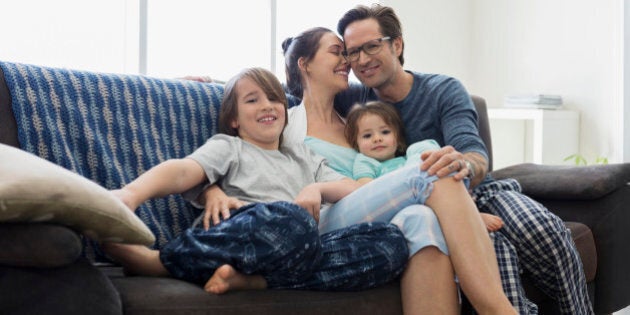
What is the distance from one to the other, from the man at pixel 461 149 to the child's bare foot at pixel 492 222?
0.03 m

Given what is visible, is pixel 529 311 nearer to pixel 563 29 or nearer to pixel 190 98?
pixel 190 98

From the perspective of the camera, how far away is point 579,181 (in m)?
2.26

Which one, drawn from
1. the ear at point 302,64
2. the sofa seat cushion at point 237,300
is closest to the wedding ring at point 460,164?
the sofa seat cushion at point 237,300

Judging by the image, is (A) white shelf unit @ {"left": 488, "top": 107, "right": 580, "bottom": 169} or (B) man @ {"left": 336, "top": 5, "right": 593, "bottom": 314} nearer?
(B) man @ {"left": 336, "top": 5, "right": 593, "bottom": 314}

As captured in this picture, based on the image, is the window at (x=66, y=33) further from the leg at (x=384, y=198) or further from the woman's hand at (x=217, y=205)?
the leg at (x=384, y=198)

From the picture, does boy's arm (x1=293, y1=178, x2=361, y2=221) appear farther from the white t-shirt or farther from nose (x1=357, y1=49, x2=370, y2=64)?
nose (x1=357, y1=49, x2=370, y2=64)

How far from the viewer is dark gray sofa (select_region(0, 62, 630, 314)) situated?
120 cm

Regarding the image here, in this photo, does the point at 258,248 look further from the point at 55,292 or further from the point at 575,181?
the point at 575,181

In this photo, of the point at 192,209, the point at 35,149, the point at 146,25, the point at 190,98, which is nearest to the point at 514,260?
the point at 192,209

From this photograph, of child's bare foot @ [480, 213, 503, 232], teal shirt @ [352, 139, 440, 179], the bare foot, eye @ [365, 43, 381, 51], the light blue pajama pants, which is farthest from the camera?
eye @ [365, 43, 381, 51]

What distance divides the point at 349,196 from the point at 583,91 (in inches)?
117

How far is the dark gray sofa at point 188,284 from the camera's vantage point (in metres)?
1.20

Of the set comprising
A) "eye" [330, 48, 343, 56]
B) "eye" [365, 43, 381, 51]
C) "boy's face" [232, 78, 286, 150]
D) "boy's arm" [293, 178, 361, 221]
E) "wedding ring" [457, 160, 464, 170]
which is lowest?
"boy's arm" [293, 178, 361, 221]

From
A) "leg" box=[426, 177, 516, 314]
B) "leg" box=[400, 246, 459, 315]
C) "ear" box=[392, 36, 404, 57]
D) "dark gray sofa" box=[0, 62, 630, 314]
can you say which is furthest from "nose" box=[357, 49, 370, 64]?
"leg" box=[400, 246, 459, 315]
